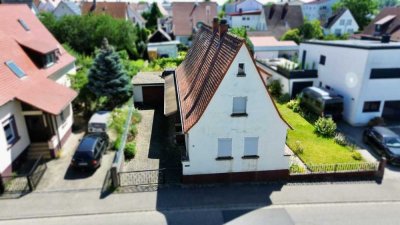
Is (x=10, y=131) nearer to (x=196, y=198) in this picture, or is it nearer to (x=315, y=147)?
(x=196, y=198)

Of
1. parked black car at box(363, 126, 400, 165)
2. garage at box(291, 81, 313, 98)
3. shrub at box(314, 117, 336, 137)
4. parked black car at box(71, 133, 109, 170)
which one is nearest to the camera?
parked black car at box(71, 133, 109, 170)

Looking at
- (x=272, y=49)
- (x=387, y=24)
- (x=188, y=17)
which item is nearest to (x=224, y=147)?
(x=272, y=49)

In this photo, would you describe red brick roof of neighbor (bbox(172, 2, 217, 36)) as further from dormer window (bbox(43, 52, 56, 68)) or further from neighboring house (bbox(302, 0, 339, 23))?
neighboring house (bbox(302, 0, 339, 23))

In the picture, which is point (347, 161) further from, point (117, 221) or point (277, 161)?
point (117, 221)

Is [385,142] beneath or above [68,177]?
above

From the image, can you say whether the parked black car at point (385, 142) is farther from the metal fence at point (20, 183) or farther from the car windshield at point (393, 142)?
the metal fence at point (20, 183)

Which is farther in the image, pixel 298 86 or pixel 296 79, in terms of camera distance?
pixel 298 86

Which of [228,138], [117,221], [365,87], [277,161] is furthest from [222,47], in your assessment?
[365,87]

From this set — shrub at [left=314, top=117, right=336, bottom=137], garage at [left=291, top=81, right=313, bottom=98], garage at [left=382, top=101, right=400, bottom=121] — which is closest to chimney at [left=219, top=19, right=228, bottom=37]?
shrub at [left=314, top=117, right=336, bottom=137]
